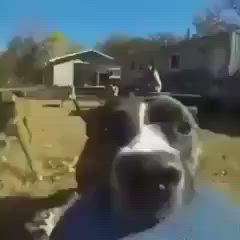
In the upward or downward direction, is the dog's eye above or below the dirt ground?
above

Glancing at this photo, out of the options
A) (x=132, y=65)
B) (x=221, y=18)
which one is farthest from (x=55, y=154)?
(x=221, y=18)

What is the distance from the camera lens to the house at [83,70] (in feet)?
3.49

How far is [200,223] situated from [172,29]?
1.37ft

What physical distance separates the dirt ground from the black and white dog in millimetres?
30

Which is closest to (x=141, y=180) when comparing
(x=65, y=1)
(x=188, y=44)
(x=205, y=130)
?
(x=205, y=130)

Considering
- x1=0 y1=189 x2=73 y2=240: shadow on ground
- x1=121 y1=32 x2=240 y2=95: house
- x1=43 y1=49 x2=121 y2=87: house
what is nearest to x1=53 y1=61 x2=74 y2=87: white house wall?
x1=43 y1=49 x2=121 y2=87: house

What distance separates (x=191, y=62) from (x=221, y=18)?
109 mm

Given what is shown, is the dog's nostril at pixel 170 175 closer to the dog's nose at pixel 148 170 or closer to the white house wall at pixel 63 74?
the dog's nose at pixel 148 170

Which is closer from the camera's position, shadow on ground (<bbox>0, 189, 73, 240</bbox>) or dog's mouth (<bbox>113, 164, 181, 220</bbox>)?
dog's mouth (<bbox>113, 164, 181, 220</bbox>)

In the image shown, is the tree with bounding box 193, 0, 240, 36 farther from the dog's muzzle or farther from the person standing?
the dog's muzzle

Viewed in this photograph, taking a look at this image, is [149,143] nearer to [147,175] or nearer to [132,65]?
[147,175]

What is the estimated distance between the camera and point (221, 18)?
106 centimetres

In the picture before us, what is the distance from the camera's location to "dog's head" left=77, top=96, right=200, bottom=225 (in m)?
0.99

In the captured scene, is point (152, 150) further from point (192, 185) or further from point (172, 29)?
point (172, 29)
